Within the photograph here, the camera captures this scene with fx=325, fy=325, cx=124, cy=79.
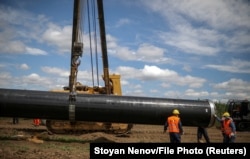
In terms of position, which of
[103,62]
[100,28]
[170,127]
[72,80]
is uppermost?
[100,28]

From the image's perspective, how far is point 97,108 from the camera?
12781 millimetres

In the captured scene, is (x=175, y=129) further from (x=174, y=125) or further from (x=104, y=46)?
(x=104, y=46)

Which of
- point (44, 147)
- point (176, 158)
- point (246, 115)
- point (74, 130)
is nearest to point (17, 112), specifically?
point (44, 147)

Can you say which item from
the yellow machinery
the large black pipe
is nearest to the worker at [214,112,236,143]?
the large black pipe

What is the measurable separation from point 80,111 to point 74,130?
14.9 feet

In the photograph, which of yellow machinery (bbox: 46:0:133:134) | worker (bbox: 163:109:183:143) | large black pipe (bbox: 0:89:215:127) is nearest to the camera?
worker (bbox: 163:109:183:143)

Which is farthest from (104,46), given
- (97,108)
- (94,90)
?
(97,108)

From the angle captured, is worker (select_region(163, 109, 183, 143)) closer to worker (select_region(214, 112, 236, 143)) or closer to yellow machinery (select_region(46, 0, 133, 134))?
worker (select_region(214, 112, 236, 143))

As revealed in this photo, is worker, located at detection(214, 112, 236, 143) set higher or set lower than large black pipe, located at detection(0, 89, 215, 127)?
lower

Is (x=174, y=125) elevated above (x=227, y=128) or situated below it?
above

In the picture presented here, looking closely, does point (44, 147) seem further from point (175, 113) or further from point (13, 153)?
point (175, 113)

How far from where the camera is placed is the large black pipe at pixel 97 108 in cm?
1263

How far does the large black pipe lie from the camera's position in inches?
497

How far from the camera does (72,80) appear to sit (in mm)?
13055
